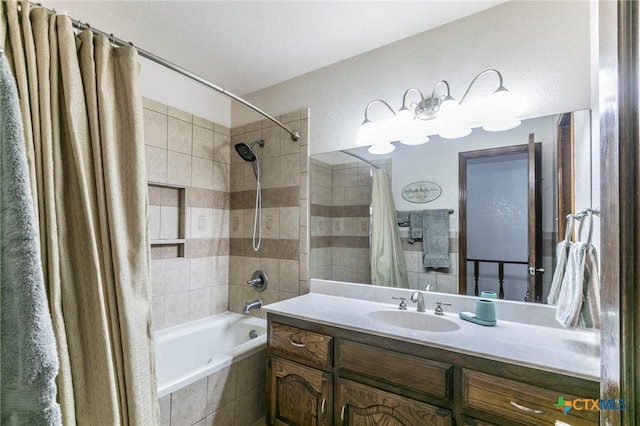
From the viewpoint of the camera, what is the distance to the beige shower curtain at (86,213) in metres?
0.82

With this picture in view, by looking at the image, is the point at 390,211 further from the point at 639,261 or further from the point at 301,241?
the point at 639,261

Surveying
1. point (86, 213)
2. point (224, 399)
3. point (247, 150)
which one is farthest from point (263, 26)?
point (224, 399)

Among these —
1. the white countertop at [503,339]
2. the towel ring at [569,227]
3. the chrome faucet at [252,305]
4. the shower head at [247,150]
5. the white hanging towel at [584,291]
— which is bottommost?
the chrome faucet at [252,305]

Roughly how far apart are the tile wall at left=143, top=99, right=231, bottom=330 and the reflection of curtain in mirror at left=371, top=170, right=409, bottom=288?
1.39 m

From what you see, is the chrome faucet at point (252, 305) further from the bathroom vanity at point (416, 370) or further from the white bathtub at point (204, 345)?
the bathroom vanity at point (416, 370)

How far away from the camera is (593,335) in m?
1.26

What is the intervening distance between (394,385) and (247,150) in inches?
76.4

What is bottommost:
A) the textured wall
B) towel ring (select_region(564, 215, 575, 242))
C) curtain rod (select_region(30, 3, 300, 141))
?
towel ring (select_region(564, 215, 575, 242))

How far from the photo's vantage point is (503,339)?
Answer: 1.23 meters

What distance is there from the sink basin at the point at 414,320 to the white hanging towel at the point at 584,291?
19.5 inches

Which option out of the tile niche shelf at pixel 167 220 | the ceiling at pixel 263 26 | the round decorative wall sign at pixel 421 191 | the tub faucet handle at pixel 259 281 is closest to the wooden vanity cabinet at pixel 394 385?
the tub faucet handle at pixel 259 281

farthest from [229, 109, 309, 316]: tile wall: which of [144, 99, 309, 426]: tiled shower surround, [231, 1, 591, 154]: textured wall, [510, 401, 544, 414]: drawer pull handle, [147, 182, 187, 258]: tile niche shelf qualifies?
[510, 401, 544, 414]: drawer pull handle

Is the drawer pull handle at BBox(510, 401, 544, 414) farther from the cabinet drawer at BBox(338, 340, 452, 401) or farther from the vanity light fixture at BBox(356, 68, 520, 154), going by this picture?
the vanity light fixture at BBox(356, 68, 520, 154)

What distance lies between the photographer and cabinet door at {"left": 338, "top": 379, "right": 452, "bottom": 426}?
3.87 feet
